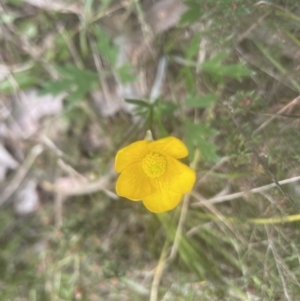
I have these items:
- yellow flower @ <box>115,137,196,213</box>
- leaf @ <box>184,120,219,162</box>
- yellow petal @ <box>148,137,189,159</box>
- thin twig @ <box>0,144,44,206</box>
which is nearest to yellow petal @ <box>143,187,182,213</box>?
yellow flower @ <box>115,137,196,213</box>

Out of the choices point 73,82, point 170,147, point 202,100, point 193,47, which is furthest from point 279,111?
point 73,82

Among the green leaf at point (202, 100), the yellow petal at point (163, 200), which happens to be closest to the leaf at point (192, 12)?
the green leaf at point (202, 100)

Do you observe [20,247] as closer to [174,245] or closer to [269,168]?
[174,245]

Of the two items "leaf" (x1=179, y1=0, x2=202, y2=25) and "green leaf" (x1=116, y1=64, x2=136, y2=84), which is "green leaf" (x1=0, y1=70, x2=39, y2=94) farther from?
"leaf" (x1=179, y1=0, x2=202, y2=25)

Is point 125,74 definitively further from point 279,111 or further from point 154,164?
point 279,111

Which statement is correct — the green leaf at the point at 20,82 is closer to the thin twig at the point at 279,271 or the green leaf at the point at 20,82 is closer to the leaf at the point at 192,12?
the leaf at the point at 192,12
